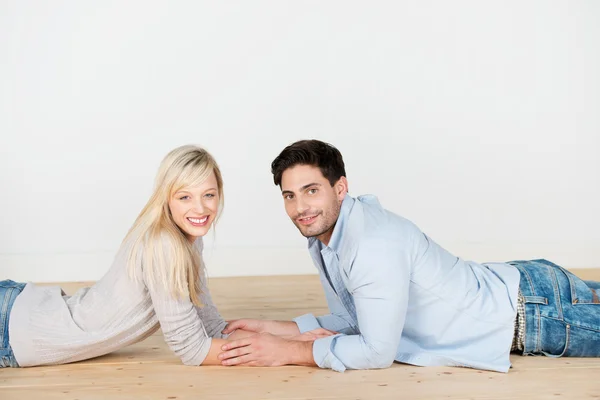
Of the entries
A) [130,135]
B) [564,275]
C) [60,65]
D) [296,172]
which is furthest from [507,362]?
[60,65]

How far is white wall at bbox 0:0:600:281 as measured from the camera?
548 centimetres

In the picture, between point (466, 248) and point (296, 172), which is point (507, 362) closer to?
point (296, 172)

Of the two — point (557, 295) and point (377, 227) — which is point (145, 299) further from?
point (557, 295)

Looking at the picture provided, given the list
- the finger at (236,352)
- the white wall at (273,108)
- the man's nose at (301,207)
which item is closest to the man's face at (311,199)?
the man's nose at (301,207)

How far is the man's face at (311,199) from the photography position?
2.92 metres

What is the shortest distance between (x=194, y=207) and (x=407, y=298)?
2.81 feet

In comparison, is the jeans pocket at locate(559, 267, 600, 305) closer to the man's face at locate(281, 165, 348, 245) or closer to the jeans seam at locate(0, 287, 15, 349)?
the man's face at locate(281, 165, 348, 245)

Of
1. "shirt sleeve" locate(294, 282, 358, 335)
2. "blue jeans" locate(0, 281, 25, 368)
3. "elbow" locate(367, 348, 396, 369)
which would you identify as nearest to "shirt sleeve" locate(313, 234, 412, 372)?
"elbow" locate(367, 348, 396, 369)

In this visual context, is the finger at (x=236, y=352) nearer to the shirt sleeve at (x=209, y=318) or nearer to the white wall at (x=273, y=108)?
the shirt sleeve at (x=209, y=318)

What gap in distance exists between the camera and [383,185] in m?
5.79

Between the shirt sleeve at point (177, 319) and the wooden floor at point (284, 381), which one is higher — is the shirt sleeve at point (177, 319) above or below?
above

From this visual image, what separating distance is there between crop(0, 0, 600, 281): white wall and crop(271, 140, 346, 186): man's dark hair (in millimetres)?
2653

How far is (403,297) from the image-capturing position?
9.21 feet

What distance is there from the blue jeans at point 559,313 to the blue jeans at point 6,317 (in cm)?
196
